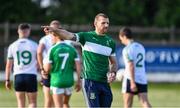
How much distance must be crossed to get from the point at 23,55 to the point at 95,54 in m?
4.28

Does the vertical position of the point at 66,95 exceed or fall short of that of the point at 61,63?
it falls short

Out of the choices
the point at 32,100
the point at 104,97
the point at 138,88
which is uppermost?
the point at 138,88

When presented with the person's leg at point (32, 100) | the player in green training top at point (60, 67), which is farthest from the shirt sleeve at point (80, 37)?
the person's leg at point (32, 100)

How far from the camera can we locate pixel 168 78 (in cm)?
3716

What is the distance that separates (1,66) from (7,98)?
11702 mm

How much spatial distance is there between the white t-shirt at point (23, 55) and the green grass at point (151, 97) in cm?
499

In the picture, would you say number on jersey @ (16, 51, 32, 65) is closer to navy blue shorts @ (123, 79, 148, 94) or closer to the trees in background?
navy blue shorts @ (123, 79, 148, 94)

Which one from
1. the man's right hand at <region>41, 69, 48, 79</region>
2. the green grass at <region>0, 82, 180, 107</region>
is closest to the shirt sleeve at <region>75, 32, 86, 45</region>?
the man's right hand at <region>41, 69, 48, 79</region>

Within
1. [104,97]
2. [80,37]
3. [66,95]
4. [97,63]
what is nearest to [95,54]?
[97,63]

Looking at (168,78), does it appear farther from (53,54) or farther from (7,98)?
(53,54)

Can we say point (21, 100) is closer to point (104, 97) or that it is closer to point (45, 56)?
point (45, 56)

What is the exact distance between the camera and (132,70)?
61.4 feet

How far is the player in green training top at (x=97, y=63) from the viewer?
14.8 meters

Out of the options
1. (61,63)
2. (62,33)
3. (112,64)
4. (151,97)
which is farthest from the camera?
(151,97)
